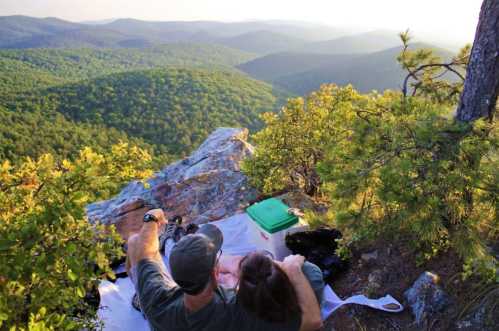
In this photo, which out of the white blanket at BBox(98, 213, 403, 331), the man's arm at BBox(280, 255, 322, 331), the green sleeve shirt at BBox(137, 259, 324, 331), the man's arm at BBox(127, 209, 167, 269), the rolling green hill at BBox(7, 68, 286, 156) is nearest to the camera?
the green sleeve shirt at BBox(137, 259, 324, 331)

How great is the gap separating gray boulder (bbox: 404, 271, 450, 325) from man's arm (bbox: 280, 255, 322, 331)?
1180 millimetres

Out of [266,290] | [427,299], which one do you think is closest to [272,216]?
[427,299]

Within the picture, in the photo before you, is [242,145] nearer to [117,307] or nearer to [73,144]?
[117,307]

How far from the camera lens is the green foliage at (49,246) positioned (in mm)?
2193

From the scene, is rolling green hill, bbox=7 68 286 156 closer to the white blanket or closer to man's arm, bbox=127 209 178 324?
the white blanket

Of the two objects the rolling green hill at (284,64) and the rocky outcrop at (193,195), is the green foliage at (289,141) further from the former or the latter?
the rolling green hill at (284,64)

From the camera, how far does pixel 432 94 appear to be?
4199mm

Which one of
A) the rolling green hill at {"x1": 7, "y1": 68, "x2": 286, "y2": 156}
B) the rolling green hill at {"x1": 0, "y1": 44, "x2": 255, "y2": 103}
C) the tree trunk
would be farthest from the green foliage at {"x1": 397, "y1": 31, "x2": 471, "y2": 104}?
the rolling green hill at {"x1": 0, "y1": 44, "x2": 255, "y2": 103}

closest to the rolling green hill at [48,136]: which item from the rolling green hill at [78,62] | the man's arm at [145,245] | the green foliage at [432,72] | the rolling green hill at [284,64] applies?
the rolling green hill at [78,62]

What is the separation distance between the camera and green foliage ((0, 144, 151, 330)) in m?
2.19

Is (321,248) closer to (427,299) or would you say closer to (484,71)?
(427,299)

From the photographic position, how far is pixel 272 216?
4.39 metres

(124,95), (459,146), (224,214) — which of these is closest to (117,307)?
(224,214)

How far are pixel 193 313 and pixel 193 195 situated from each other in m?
5.44
